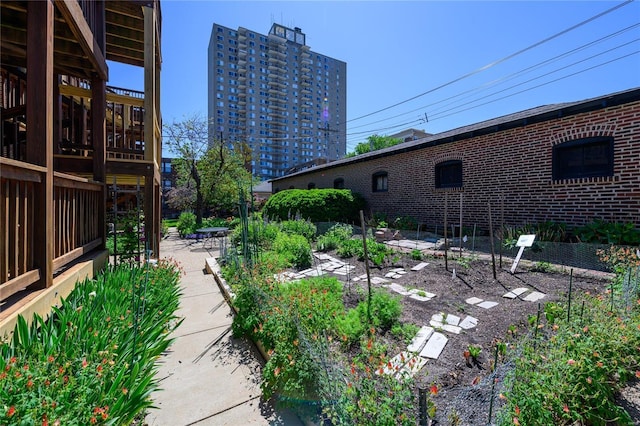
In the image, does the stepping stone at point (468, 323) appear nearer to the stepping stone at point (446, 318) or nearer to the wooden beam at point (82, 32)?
the stepping stone at point (446, 318)

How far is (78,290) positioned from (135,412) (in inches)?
69.5

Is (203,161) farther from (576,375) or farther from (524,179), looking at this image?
(576,375)

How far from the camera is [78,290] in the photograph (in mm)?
2881

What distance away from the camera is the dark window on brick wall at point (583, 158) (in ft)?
19.7

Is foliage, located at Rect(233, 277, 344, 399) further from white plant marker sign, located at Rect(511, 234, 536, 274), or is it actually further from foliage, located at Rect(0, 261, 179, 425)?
white plant marker sign, located at Rect(511, 234, 536, 274)

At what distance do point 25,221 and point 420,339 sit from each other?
3.72m

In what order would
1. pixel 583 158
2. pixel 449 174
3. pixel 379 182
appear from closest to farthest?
pixel 583 158 < pixel 449 174 < pixel 379 182

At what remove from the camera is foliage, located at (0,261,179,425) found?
56.0 inches

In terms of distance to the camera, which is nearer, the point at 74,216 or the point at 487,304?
the point at 74,216

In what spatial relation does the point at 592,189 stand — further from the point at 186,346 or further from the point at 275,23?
the point at 275,23

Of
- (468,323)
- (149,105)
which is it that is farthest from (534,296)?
(149,105)

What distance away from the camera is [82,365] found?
1.74 metres

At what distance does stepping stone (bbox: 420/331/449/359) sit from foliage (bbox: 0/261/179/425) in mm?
2268

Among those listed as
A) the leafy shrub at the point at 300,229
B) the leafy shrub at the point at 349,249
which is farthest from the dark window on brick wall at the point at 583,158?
the leafy shrub at the point at 300,229
